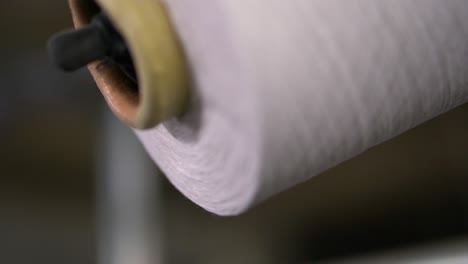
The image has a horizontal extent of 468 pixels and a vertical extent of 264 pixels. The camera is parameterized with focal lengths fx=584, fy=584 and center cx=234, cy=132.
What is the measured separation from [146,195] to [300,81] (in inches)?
15.3

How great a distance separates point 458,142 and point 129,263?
1.06ft

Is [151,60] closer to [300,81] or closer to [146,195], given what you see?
[300,81]

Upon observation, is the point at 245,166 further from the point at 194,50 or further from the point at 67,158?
the point at 67,158

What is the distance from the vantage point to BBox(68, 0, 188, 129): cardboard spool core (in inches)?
5.6

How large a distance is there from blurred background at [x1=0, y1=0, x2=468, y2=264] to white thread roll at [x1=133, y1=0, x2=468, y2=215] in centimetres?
30

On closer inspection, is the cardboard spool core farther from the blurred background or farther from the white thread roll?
the blurred background

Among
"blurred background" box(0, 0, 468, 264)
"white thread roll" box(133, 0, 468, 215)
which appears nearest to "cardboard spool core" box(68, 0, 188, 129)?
"white thread roll" box(133, 0, 468, 215)

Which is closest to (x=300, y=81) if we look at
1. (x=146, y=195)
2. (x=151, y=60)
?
(x=151, y=60)

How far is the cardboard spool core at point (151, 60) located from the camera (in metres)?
0.14

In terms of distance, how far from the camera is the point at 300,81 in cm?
14

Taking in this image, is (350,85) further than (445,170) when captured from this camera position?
No

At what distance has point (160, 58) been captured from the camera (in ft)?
0.47

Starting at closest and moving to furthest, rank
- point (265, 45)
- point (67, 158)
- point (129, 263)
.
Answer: point (265, 45), point (129, 263), point (67, 158)

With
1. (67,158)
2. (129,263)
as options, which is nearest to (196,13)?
(129,263)
